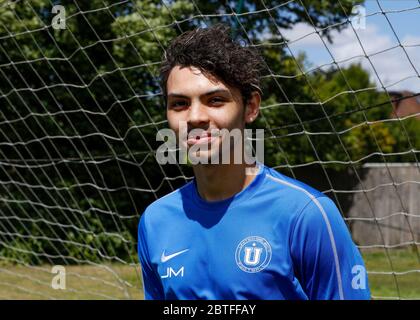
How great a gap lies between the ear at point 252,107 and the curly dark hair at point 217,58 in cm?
2

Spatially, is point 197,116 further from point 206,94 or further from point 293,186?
point 293,186

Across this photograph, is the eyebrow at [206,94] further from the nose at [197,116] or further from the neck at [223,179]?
the neck at [223,179]

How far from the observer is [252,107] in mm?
2191

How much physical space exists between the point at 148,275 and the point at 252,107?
65 centimetres

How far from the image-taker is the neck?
7.00 ft

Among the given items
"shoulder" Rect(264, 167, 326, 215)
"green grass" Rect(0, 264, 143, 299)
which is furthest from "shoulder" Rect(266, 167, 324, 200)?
"green grass" Rect(0, 264, 143, 299)

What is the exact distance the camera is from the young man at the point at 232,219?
1959mm

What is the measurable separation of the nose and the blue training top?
263 millimetres

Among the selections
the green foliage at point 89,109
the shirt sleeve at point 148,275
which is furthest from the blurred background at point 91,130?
the shirt sleeve at point 148,275
